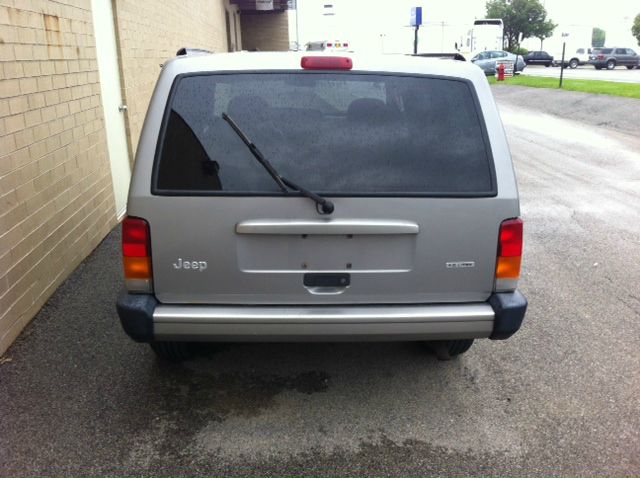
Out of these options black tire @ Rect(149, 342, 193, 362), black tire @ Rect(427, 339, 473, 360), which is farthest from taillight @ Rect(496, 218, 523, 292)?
black tire @ Rect(149, 342, 193, 362)

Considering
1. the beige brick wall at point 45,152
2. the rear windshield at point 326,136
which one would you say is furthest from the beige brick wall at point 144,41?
the rear windshield at point 326,136

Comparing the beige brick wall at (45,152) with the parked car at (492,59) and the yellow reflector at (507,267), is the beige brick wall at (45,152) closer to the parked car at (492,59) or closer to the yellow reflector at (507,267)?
the yellow reflector at (507,267)

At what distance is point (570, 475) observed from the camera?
3.14 meters

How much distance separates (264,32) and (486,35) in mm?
15729

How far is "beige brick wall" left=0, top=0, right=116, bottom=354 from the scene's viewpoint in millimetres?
4547

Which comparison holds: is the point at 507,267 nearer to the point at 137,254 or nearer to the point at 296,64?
the point at 296,64

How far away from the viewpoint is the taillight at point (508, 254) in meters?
3.39

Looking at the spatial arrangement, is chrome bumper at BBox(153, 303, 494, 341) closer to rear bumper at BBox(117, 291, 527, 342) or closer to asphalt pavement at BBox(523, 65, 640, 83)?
rear bumper at BBox(117, 291, 527, 342)

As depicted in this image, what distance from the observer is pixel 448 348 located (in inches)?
168

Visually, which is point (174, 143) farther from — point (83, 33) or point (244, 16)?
point (244, 16)

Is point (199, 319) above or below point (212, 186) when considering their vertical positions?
below

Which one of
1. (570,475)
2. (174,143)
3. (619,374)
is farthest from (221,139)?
(619,374)

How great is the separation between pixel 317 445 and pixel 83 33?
4985 mm

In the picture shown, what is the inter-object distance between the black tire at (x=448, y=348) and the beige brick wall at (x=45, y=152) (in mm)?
2783
